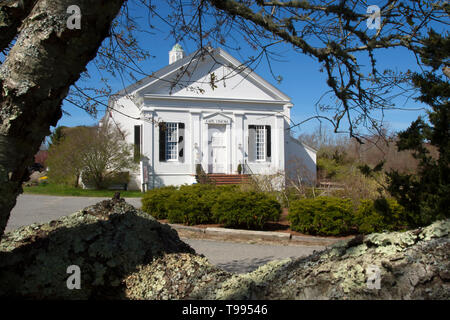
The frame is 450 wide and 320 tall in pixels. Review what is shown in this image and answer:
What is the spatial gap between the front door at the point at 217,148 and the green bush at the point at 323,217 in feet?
42.1

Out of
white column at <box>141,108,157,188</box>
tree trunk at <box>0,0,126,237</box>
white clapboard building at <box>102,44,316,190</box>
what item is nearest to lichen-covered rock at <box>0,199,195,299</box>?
tree trunk at <box>0,0,126,237</box>

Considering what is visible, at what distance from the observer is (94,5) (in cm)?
183

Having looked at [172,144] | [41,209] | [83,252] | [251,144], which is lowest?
[41,209]

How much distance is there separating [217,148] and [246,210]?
506 inches

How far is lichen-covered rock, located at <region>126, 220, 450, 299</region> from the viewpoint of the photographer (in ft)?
4.80

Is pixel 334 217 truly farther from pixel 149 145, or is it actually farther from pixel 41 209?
pixel 149 145

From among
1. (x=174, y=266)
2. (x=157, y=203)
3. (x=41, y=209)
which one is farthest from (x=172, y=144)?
(x=174, y=266)

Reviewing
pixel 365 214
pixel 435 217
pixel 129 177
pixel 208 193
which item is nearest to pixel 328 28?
pixel 435 217

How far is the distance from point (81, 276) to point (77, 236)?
0.30 meters

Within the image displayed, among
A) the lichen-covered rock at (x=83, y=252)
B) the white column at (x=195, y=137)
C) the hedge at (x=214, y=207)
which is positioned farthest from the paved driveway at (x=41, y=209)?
the lichen-covered rock at (x=83, y=252)

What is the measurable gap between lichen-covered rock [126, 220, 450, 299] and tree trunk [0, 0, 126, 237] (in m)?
0.94

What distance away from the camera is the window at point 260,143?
2231cm

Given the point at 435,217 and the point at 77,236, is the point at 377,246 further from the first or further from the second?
the point at 435,217

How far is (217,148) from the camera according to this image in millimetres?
21609
